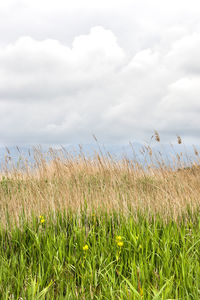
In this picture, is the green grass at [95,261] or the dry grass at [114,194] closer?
the green grass at [95,261]

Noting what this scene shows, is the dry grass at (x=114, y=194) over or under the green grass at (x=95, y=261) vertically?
over

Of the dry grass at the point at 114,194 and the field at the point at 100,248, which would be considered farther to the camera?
the dry grass at the point at 114,194

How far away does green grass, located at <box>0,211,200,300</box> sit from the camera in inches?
107

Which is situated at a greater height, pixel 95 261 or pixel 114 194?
pixel 114 194

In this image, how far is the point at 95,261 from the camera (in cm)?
328

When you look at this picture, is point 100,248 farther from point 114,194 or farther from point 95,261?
point 114,194

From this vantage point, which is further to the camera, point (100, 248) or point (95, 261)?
point (100, 248)

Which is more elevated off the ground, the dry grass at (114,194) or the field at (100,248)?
the dry grass at (114,194)

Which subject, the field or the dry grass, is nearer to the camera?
the field

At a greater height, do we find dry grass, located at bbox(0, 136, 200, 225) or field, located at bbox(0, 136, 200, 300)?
dry grass, located at bbox(0, 136, 200, 225)

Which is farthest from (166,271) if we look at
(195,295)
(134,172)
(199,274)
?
(134,172)

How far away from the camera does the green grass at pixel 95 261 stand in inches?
107

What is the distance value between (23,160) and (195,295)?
493 centimetres

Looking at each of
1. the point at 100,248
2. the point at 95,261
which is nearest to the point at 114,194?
the point at 100,248
